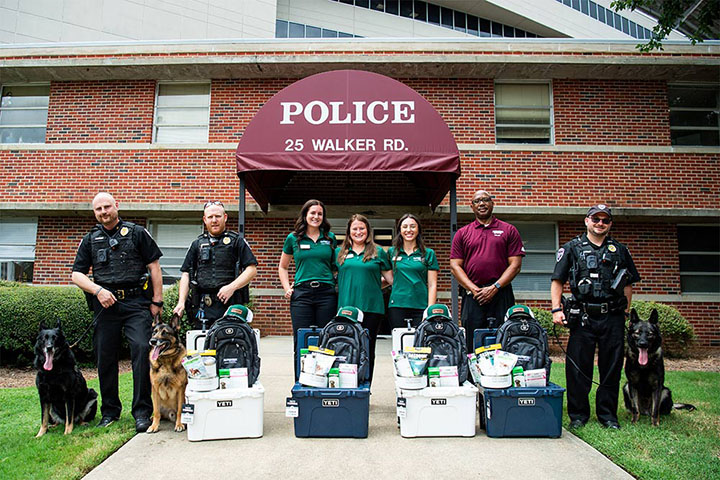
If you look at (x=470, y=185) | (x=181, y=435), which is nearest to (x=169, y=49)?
(x=470, y=185)

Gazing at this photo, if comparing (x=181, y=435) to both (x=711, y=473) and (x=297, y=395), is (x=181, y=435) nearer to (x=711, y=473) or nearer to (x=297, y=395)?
(x=297, y=395)

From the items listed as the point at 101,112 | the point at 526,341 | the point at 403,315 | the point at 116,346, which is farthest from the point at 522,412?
the point at 101,112

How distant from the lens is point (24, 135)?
11180 mm

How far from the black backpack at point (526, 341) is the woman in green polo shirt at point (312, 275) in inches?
65.7

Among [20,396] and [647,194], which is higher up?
[647,194]

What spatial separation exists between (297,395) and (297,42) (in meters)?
8.85

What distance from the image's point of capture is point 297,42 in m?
10.7

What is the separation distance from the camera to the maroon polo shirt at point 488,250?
194 inches

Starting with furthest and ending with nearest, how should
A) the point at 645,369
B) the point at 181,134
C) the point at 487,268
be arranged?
the point at 181,134 < the point at 487,268 < the point at 645,369

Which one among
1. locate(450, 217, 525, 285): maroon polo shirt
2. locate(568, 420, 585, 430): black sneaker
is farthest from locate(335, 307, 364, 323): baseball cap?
locate(568, 420, 585, 430): black sneaker

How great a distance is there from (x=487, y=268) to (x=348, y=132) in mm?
3724

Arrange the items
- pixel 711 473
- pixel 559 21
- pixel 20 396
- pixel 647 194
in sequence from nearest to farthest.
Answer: pixel 711 473
pixel 20 396
pixel 647 194
pixel 559 21

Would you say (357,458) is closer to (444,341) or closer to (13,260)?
(444,341)

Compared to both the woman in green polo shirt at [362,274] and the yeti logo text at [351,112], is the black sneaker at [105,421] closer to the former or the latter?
the woman in green polo shirt at [362,274]
